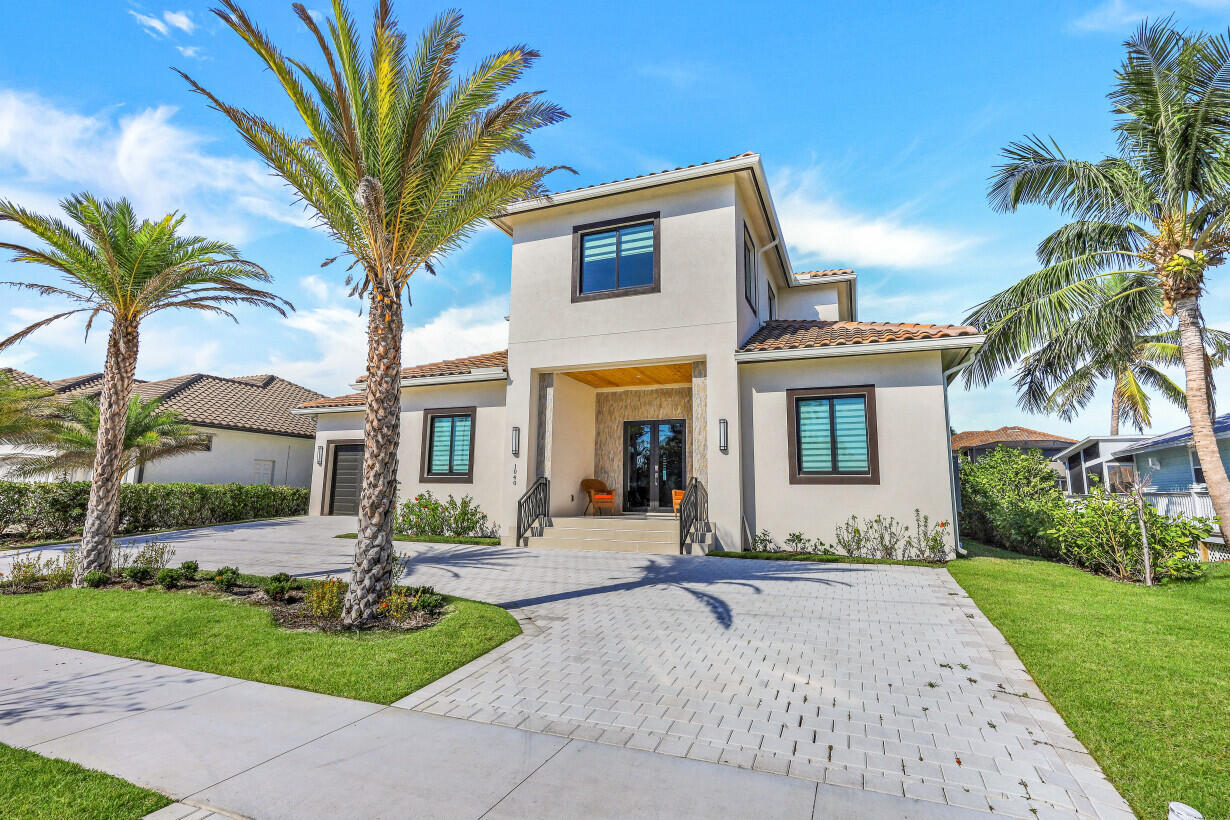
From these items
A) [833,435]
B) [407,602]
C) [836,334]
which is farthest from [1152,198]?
[407,602]

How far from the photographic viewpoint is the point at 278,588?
22.4 feet

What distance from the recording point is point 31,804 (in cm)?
264

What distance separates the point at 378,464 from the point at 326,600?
1560 millimetres

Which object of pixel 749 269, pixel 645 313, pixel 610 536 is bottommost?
pixel 610 536

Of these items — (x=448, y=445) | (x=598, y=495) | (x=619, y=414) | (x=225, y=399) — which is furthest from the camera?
(x=225, y=399)

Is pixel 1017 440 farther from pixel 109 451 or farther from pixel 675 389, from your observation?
pixel 109 451

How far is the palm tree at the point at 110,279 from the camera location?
794cm

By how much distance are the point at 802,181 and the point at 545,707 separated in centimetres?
1366

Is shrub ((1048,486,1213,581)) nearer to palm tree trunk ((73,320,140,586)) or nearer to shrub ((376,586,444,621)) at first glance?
shrub ((376,586,444,621))

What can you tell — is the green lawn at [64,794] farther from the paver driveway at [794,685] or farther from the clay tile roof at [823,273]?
the clay tile roof at [823,273]

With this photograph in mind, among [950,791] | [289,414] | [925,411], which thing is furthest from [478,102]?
[289,414]

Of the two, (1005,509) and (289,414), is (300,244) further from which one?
(289,414)

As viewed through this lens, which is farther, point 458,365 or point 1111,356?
point 1111,356

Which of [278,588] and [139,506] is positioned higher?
[139,506]
